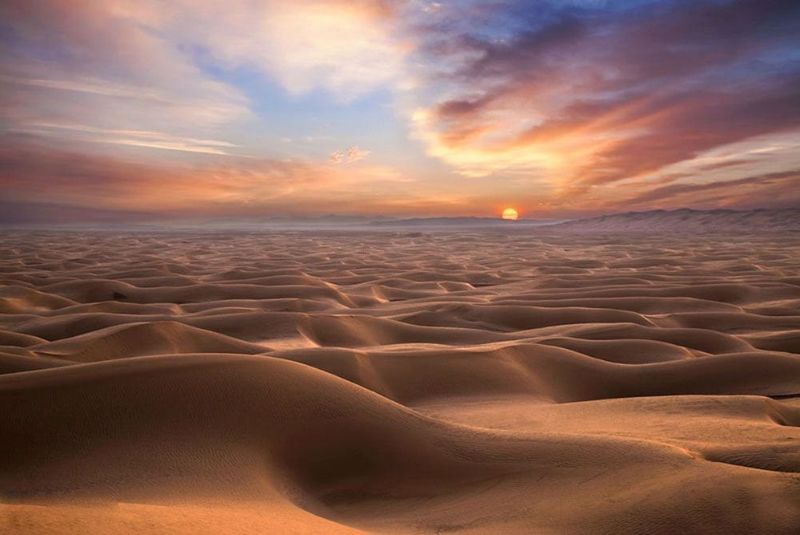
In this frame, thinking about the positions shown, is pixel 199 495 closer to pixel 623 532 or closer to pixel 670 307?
pixel 623 532

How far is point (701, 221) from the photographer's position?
130 ft

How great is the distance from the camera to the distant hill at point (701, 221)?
31.6m

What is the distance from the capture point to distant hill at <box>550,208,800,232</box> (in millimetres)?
31641

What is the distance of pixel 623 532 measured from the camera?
94cm

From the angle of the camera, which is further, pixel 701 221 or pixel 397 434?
pixel 701 221

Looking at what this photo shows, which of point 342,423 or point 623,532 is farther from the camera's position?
point 342,423

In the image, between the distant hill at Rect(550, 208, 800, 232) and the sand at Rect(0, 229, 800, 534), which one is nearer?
the sand at Rect(0, 229, 800, 534)

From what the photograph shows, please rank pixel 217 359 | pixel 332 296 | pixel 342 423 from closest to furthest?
pixel 342 423 → pixel 217 359 → pixel 332 296

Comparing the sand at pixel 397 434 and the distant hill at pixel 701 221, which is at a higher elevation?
the distant hill at pixel 701 221

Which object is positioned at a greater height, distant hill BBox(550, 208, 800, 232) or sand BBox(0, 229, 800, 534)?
distant hill BBox(550, 208, 800, 232)

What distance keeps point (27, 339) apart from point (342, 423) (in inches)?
96.5

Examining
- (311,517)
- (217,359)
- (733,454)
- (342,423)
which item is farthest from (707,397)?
(217,359)

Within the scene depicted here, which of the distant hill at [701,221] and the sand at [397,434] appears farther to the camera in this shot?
the distant hill at [701,221]

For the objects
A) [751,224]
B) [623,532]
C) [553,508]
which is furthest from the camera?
[751,224]
